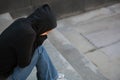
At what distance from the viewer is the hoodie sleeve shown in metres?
2.08

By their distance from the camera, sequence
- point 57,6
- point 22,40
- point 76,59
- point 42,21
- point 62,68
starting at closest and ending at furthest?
point 22,40 < point 42,21 < point 62,68 < point 76,59 < point 57,6

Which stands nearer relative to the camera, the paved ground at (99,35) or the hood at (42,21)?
the hood at (42,21)

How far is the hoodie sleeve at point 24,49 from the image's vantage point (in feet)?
6.84

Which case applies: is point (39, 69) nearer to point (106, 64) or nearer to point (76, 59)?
point (76, 59)

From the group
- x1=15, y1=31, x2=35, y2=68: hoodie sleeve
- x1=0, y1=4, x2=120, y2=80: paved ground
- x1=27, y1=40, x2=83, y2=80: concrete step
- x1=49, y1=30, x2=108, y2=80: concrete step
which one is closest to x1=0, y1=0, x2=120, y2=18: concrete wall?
x1=0, y1=4, x2=120, y2=80: paved ground

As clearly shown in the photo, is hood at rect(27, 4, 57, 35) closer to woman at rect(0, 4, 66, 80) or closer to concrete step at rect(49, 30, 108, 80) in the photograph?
woman at rect(0, 4, 66, 80)

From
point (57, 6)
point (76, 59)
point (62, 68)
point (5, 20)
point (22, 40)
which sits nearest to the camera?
point (22, 40)

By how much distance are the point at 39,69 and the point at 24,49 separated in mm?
405

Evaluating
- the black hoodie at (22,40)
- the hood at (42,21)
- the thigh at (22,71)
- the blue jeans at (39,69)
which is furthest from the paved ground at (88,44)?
the hood at (42,21)

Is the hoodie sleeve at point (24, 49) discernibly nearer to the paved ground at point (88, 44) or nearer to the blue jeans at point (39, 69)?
the blue jeans at point (39, 69)

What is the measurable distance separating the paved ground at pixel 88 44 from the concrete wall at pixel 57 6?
121 mm

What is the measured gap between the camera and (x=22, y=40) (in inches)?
81.9

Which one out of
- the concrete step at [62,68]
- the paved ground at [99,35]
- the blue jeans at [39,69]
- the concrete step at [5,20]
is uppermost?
the blue jeans at [39,69]

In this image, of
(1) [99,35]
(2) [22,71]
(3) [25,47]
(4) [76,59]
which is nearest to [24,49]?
(3) [25,47]
